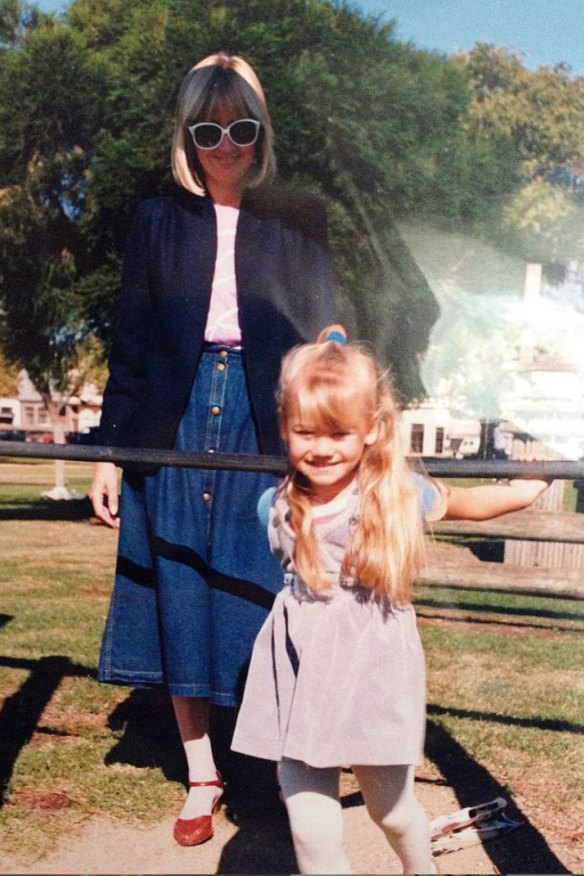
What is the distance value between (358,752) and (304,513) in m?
0.27

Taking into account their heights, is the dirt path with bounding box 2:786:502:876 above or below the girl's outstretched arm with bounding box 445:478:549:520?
Result: below

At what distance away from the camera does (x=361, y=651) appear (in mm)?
1218

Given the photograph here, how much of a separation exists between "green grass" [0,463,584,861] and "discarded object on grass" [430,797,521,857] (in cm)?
8

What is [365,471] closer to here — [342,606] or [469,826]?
[342,606]

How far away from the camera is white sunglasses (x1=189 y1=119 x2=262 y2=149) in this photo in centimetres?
165

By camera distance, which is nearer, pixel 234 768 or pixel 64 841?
pixel 64 841

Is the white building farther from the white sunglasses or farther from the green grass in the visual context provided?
the white sunglasses

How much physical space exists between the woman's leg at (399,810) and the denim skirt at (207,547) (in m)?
0.48

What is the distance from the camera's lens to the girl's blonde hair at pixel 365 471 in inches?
46.5

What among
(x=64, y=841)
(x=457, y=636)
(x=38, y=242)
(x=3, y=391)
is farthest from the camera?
(x=457, y=636)

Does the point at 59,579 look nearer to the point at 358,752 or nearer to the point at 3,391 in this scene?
the point at 3,391

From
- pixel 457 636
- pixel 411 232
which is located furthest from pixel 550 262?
pixel 457 636

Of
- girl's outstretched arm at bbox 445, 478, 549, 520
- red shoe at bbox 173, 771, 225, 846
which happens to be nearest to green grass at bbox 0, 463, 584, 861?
red shoe at bbox 173, 771, 225, 846

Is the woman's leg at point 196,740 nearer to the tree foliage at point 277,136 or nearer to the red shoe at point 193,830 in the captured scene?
the red shoe at point 193,830
